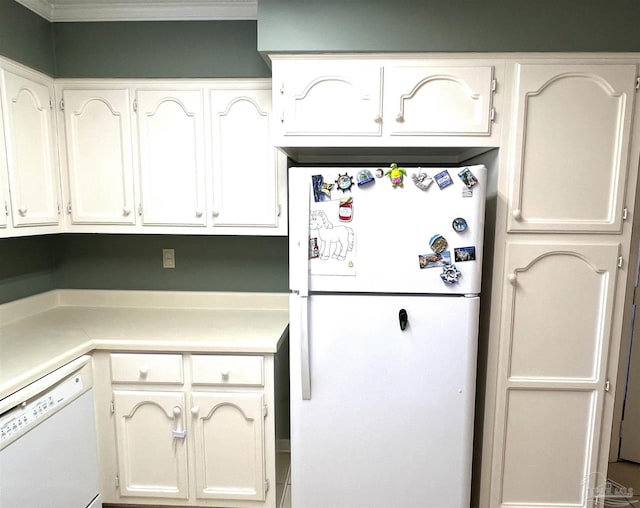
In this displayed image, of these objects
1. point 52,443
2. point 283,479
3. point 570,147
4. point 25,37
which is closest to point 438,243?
point 570,147

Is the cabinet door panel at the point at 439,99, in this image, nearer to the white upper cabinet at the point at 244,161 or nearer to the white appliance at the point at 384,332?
the white appliance at the point at 384,332

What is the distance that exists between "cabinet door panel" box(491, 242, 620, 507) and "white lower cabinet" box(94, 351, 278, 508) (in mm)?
1039

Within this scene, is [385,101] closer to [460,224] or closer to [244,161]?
[460,224]

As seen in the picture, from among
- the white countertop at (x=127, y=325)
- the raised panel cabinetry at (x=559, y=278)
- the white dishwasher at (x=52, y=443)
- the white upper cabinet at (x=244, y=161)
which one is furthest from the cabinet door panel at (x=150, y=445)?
the raised panel cabinetry at (x=559, y=278)

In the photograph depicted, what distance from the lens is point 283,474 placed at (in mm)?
2100

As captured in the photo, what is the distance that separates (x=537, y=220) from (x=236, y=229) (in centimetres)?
136

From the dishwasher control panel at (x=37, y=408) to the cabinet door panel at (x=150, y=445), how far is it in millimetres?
207

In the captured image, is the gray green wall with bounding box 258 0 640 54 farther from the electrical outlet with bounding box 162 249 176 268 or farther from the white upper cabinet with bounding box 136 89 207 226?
the electrical outlet with bounding box 162 249 176 268

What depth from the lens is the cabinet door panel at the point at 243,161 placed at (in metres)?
1.92

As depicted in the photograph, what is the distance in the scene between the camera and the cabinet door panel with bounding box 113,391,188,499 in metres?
1.74

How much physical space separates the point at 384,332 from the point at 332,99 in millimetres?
955

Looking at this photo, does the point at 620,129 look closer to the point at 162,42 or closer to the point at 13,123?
the point at 162,42

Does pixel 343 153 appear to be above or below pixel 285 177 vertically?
above

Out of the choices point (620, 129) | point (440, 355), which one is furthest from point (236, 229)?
point (620, 129)
